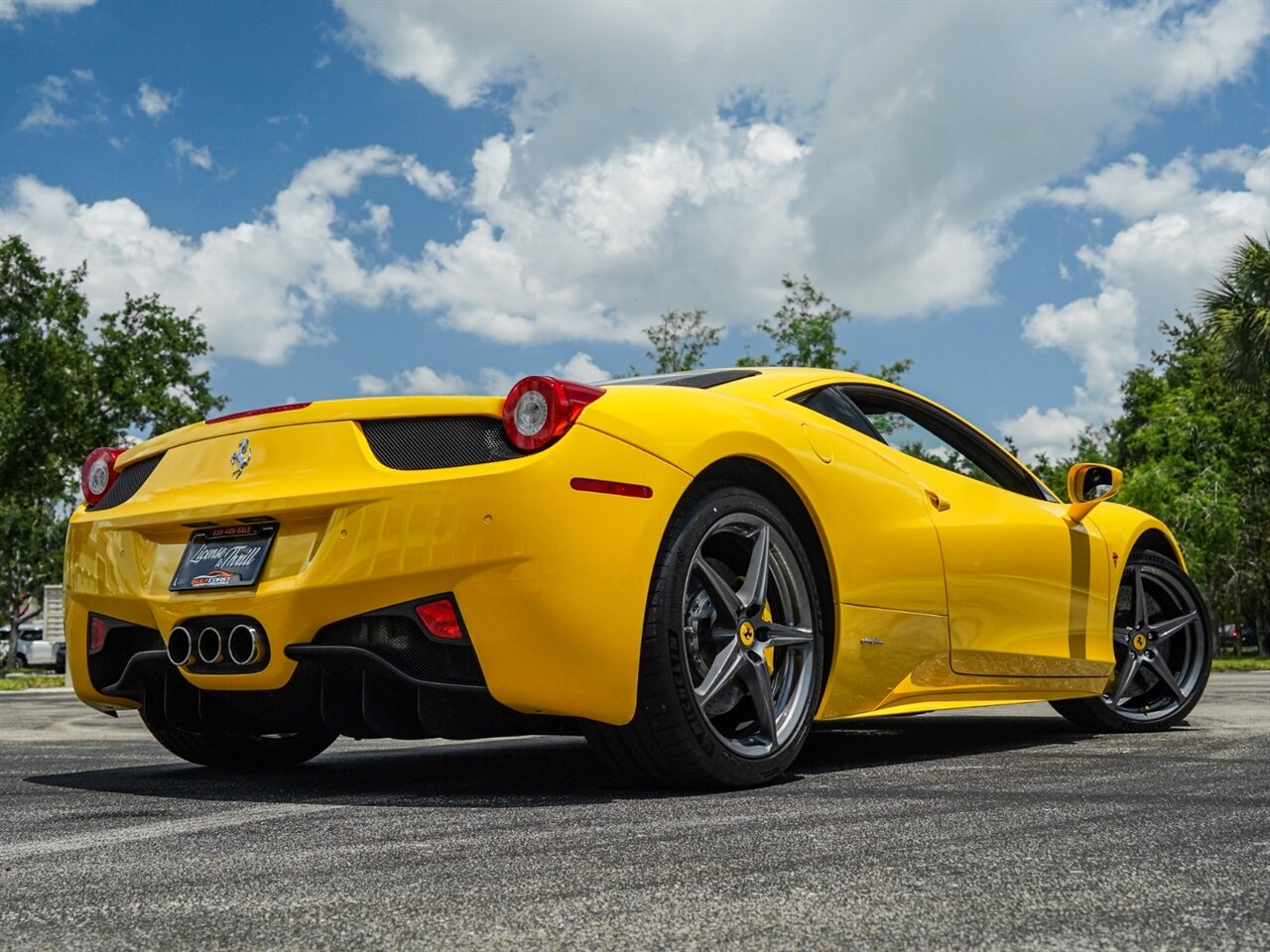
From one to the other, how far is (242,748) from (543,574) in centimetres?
192

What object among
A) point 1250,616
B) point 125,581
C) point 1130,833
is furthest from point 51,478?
point 1250,616

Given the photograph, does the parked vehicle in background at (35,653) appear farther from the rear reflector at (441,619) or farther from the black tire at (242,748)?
the rear reflector at (441,619)

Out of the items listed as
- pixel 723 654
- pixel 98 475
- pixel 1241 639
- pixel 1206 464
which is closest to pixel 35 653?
pixel 1206 464

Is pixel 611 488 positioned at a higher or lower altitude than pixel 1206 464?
lower

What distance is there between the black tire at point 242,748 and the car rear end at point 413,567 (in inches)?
32.1

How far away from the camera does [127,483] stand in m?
4.32

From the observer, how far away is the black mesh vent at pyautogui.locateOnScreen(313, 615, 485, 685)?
11.1 ft

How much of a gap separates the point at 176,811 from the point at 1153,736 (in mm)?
3957

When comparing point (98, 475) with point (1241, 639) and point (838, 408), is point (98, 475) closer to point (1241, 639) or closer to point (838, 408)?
point (838, 408)

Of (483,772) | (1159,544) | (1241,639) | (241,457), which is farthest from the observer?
(1241,639)

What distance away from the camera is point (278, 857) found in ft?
8.55

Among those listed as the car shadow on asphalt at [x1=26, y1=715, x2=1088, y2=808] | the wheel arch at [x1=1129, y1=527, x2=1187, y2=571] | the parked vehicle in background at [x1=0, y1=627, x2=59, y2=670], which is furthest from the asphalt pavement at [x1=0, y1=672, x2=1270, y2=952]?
the parked vehicle in background at [x1=0, y1=627, x2=59, y2=670]

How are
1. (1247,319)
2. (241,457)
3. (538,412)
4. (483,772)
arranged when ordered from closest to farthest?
(538,412) → (241,457) → (483,772) → (1247,319)

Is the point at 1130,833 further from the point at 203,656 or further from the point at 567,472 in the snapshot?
the point at 203,656
